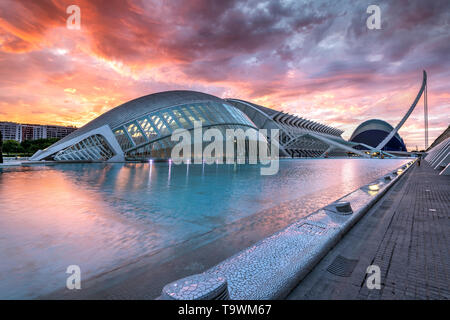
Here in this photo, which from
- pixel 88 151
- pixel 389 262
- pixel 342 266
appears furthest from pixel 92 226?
pixel 88 151

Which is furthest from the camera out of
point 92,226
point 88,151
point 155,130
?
point 155,130

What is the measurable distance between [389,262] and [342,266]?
58 cm

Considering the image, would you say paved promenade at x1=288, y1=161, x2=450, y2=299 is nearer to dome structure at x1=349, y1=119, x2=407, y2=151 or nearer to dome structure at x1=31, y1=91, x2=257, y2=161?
dome structure at x1=31, y1=91, x2=257, y2=161

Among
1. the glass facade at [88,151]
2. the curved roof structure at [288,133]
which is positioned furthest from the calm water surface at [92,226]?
the curved roof structure at [288,133]

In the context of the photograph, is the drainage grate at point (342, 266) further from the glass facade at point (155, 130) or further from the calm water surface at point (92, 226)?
the glass facade at point (155, 130)

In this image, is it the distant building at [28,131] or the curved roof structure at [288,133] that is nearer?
the curved roof structure at [288,133]

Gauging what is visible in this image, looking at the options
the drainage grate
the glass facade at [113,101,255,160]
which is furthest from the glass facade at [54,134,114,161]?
the drainage grate

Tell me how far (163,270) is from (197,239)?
1034 millimetres

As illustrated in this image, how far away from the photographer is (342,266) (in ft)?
8.43

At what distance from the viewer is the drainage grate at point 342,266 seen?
94.8 inches

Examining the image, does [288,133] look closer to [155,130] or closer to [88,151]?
[155,130]

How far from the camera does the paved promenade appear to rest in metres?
2.09
